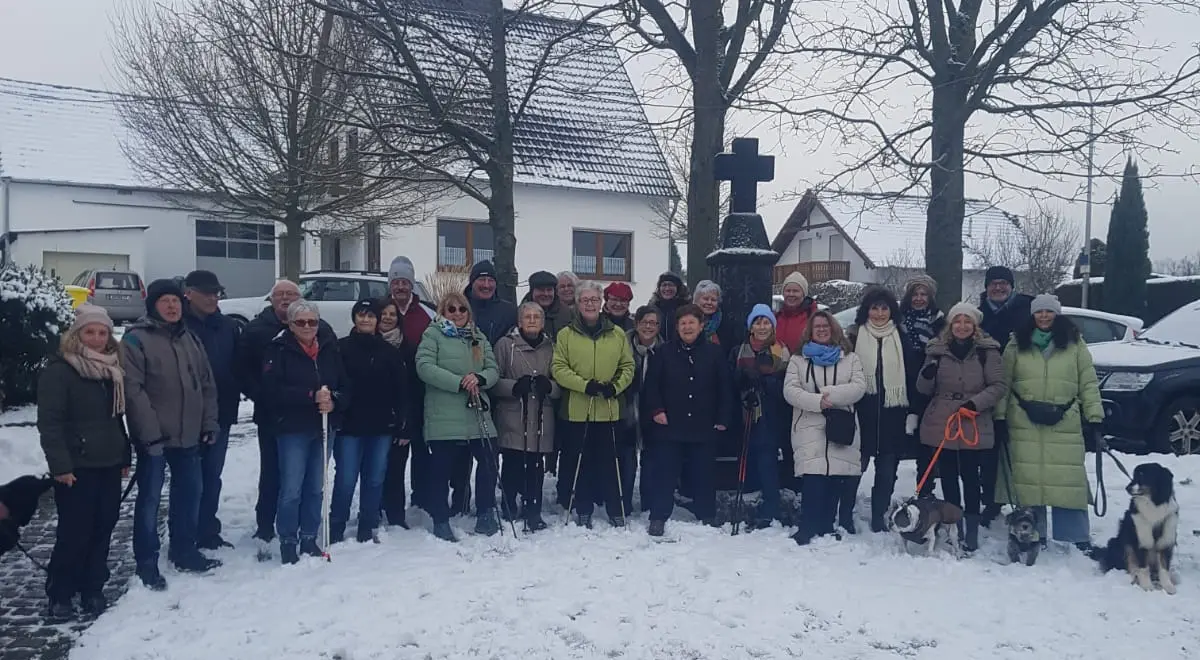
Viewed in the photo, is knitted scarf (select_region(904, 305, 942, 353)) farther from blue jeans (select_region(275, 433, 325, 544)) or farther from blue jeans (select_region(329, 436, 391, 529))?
blue jeans (select_region(275, 433, 325, 544))

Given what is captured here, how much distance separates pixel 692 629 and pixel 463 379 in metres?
2.30

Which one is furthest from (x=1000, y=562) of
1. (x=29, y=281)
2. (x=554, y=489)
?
(x=29, y=281)

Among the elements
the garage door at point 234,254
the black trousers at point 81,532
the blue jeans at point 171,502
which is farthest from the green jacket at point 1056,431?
the garage door at point 234,254

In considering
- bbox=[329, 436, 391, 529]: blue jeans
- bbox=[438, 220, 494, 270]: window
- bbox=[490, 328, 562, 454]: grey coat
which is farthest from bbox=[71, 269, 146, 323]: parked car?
bbox=[490, 328, 562, 454]: grey coat

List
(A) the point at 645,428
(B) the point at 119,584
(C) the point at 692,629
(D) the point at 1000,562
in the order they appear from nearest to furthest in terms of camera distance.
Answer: (C) the point at 692,629 < (B) the point at 119,584 < (D) the point at 1000,562 < (A) the point at 645,428

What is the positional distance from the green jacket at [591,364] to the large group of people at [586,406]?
0.01 m

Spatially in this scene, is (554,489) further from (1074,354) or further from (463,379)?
(1074,354)

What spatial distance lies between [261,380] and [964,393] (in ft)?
15.1

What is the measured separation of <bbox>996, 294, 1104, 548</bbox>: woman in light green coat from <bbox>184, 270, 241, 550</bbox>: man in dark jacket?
5.23 m

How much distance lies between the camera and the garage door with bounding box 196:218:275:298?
27281 millimetres

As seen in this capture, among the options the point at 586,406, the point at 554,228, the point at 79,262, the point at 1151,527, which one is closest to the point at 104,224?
the point at 79,262

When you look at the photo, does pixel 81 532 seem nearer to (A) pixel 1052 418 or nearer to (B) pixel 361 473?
(B) pixel 361 473

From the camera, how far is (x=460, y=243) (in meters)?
22.3

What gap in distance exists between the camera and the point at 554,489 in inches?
304
